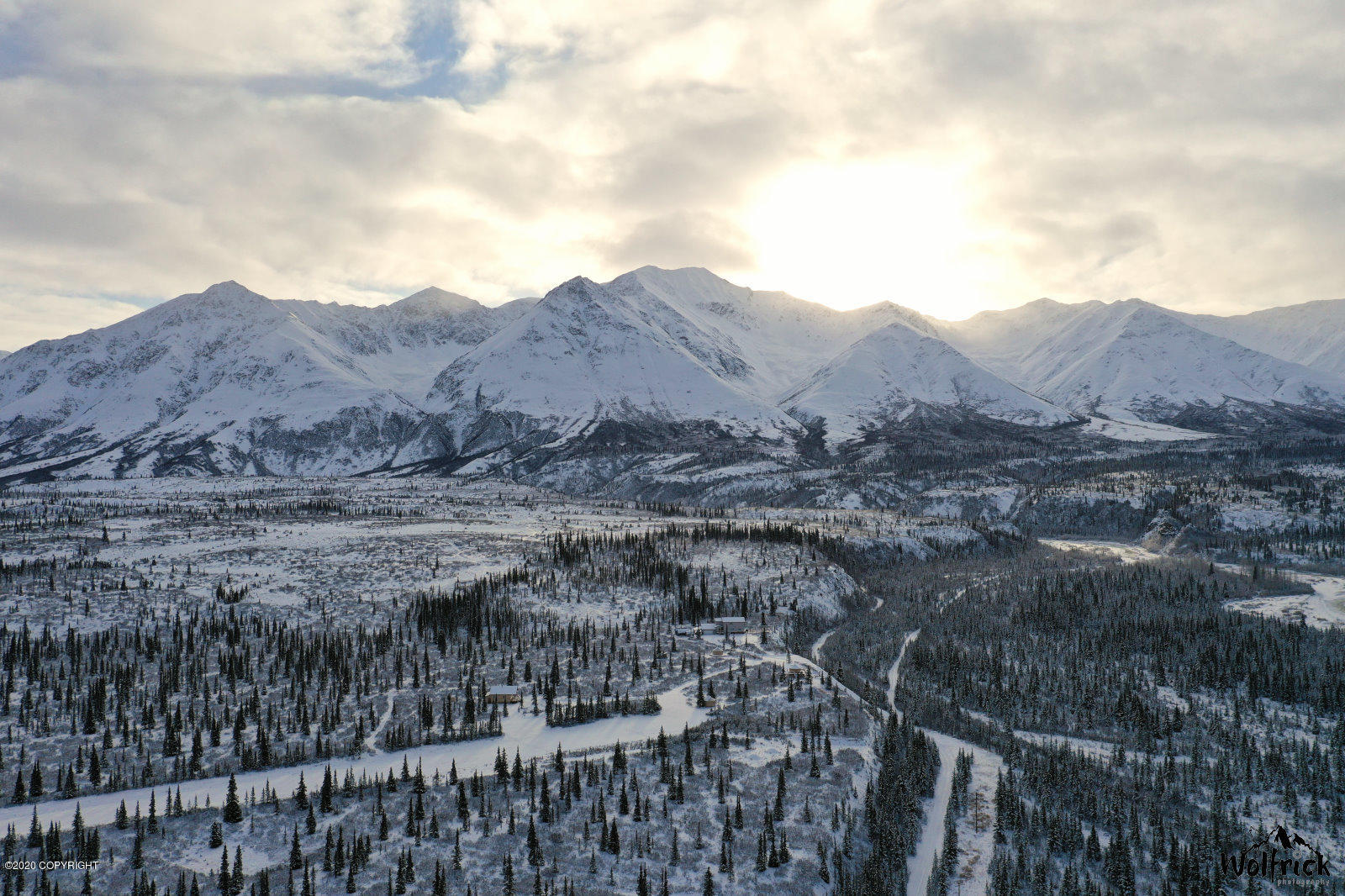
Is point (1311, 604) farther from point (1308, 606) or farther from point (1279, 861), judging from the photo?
point (1279, 861)

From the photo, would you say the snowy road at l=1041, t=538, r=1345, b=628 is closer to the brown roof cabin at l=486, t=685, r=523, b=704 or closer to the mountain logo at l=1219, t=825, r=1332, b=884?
the mountain logo at l=1219, t=825, r=1332, b=884

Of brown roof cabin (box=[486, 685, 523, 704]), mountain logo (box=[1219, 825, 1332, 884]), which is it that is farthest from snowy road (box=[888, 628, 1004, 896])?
brown roof cabin (box=[486, 685, 523, 704])

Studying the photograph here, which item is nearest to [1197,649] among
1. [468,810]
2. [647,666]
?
[647,666]

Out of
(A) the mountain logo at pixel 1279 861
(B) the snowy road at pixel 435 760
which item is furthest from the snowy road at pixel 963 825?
(B) the snowy road at pixel 435 760

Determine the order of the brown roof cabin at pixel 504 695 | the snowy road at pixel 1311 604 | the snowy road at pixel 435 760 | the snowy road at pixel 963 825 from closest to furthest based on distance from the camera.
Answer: the snowy road at pixel 963 825, the snowy road at pixel 435 760, the brown roof cabin at pixel 504 695, the snowy road at pixel 1311 604

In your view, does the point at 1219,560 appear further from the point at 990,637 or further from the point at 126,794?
the point at 126,794

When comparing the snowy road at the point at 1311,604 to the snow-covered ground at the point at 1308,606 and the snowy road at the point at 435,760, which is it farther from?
the snowy road at the point at 435,760
